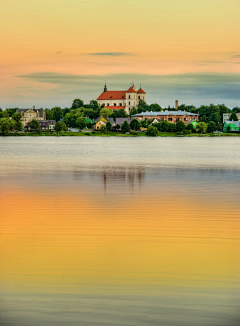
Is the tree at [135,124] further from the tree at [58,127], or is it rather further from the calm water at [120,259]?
the calm water at [120,259]

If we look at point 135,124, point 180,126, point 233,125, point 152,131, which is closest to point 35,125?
point 135,124

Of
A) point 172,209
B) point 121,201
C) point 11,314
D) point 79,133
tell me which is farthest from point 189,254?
point 79,133

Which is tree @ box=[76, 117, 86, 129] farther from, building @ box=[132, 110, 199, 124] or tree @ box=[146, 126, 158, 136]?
building @ box=[132, 110, 199, 124]

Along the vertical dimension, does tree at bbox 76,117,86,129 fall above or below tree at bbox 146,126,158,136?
above

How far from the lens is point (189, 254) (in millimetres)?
10625

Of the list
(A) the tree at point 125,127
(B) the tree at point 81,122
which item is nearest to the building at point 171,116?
(B) the tree at point 81,122

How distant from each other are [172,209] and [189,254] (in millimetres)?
6255


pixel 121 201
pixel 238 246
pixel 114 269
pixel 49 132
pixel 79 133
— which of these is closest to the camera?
pixel 114 269

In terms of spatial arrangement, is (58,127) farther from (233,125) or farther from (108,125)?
(233,125)

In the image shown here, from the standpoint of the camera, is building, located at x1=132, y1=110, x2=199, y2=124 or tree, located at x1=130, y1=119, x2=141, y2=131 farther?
building, located at x1=132, y1=110, x2=199, y2=124

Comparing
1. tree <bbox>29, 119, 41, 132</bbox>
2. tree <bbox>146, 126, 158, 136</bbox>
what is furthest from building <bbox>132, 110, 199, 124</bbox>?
tree <bbox>29, 119, 41, 132</bbox>

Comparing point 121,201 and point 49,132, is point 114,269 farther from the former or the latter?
point 49,132

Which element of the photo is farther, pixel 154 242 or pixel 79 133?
pixel 79 133

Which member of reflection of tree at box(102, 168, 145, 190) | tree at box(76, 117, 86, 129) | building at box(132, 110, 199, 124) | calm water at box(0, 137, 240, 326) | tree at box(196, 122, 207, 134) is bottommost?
reflection of tree at box(102, 168, 145, 190)
